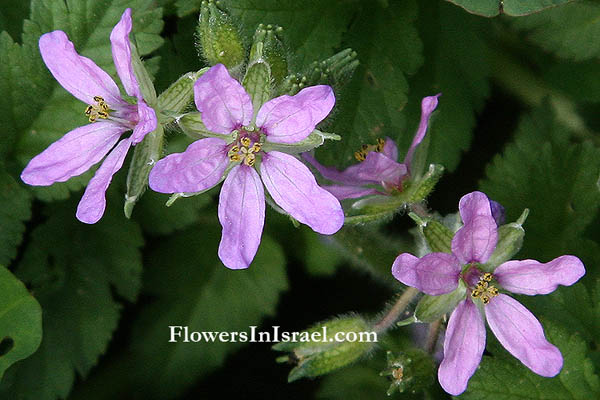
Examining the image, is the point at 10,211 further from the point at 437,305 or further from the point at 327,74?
the point at 437,305

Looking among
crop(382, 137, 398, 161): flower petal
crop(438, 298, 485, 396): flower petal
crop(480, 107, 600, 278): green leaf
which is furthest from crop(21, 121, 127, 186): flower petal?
crop(480, 107, 600, 278): green leaf

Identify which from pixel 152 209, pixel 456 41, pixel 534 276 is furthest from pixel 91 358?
pixel 456 41

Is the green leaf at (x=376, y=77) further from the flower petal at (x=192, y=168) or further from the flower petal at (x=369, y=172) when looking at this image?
the flower petal at (x=192, y=168)

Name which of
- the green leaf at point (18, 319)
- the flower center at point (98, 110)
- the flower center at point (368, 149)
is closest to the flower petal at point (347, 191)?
the flower center at point (368, 149)

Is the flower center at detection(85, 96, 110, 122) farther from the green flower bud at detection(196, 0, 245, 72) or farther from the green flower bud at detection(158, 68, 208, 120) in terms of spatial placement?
the green flower bud at detection(196, 0, 245, 72)

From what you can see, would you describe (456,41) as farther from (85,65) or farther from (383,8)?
(85,65)
